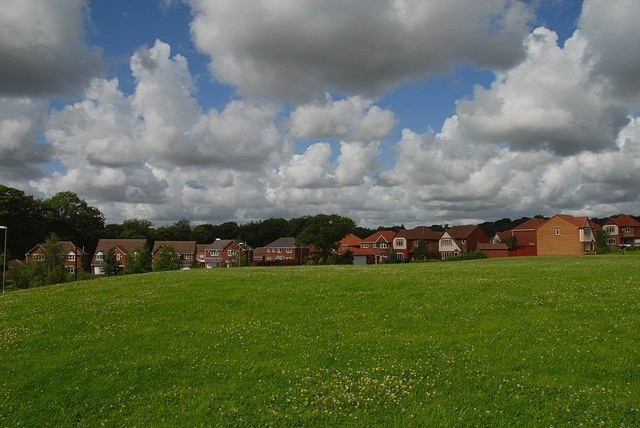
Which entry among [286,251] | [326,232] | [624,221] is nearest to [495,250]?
[326,232]

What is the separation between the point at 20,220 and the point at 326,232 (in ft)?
235

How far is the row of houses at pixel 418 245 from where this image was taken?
9200 centimetres

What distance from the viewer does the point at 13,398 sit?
1168 cm

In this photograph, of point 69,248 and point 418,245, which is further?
point 69,248

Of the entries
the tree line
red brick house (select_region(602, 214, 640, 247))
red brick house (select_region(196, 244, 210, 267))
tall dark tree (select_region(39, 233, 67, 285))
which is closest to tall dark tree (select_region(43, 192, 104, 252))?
the tree line

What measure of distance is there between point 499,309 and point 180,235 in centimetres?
15805

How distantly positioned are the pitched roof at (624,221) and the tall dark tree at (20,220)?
6126 inches

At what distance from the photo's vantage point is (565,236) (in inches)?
3578

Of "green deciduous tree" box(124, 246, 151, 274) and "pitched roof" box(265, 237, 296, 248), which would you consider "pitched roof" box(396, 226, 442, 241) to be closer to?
"pitched roof" box(265, 237, 296, 248)

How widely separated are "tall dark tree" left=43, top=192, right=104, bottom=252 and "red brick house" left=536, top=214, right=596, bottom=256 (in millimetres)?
116835

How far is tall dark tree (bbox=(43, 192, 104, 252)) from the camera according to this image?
128 meters

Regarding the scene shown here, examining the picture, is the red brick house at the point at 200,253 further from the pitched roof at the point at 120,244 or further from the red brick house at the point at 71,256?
the red brick house at the point at 71,256

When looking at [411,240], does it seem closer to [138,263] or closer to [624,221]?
[138,263]

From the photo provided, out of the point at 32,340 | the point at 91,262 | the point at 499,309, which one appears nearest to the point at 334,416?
the point at 499,309
